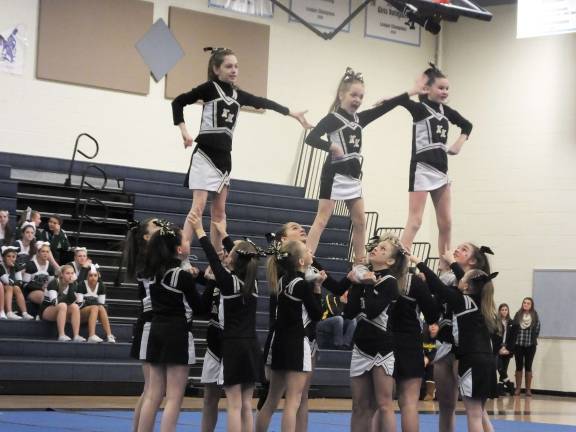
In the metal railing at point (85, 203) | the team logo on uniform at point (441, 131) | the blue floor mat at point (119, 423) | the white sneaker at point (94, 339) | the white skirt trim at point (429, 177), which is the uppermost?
the team logo on uniform at point (441, 131)

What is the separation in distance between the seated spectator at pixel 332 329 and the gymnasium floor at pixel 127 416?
126 cm

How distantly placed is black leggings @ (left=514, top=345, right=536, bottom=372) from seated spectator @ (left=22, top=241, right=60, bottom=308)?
7423 millimetres

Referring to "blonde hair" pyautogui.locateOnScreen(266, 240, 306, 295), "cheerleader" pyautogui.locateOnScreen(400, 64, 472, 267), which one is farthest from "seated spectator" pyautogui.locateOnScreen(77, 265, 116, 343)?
"blonde hair" pyautogui.locateOnScreen(266, 240, 306, 295)

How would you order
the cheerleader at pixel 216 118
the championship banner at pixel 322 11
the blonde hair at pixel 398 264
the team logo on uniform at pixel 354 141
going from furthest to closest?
the championship banner at pixel 322 11 → the team logo on uniform at pixel 354 141 → the cheerleader at pixel 216 118 → the blonde hair at pixel 398 264

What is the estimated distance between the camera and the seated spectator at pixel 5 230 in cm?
1206

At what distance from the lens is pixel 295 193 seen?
1639 centimetres

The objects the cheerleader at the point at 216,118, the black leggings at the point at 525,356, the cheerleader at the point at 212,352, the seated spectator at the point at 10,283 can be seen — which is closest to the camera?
the cheerleader at the point at 212,352

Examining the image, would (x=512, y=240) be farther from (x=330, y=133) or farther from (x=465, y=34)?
(x=330, y=133)

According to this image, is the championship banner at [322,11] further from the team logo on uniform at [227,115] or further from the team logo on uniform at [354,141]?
the team logo on uniform at [227,115]

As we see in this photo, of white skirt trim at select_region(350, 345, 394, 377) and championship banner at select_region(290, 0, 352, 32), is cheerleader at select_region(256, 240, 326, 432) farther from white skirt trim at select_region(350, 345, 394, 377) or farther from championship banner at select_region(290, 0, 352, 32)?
championship banner at select_region(290, 0, 352, 32)

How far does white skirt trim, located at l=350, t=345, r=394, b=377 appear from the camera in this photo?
6695 millimetres

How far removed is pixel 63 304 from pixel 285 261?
5.49 metres

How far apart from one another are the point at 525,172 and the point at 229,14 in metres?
5.29

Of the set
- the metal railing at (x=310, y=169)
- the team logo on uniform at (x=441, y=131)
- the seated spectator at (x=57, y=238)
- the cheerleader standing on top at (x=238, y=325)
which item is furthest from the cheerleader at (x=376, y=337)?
the metal railing at (x=310, y=169)
